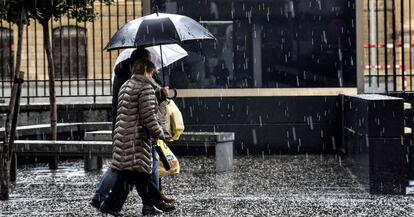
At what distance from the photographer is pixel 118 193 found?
9484mm

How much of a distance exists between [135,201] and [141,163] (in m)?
1.58

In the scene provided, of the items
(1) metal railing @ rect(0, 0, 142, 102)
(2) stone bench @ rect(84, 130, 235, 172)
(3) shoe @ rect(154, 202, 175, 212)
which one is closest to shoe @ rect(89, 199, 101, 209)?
(3) shoe @ rect(154, 202, 175, 212)

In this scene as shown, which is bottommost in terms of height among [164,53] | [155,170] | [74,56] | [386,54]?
[155,170]

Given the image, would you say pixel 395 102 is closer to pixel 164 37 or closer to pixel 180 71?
pixel 164 37

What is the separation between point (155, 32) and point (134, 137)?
1.67 metres

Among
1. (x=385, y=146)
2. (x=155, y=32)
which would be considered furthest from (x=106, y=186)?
(x=385, y=146)

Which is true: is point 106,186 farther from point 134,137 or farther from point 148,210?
point 134,137

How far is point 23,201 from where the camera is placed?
10844mm

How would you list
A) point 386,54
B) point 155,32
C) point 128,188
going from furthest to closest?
point 386,54, point 155,32, point 128,188

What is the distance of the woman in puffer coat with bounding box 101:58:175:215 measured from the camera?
934cm

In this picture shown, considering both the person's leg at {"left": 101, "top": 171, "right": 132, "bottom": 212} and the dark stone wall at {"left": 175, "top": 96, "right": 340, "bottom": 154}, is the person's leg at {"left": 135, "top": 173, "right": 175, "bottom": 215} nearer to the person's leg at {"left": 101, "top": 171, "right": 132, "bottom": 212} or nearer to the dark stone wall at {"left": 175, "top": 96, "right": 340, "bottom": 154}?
the person's leg at {"left": 101, "top": 171, "right": 132, "bottom": 212}

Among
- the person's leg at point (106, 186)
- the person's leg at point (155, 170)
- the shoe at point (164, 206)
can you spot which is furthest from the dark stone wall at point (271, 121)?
the person's leg at point (106, 186)

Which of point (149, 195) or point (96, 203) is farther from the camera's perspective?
point (149, 195)

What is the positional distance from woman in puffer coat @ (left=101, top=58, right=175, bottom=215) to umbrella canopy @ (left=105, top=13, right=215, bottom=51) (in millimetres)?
840
